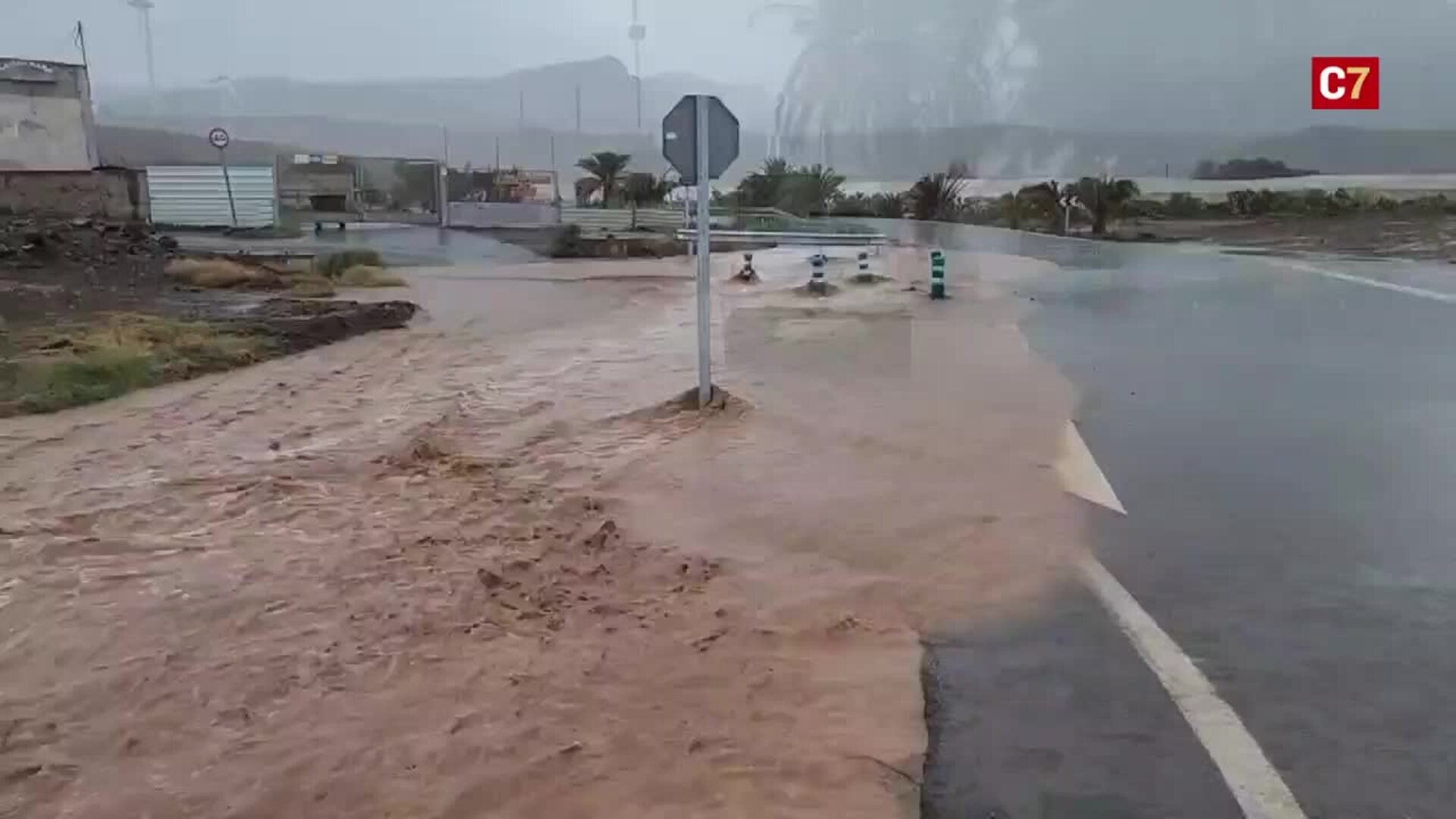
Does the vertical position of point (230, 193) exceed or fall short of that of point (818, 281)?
it exceeds it

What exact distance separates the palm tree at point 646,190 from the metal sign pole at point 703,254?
3765 cm

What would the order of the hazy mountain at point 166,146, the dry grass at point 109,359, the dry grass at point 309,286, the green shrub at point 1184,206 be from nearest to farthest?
the dry grass at point 109,359 < the dry grass at point 309,286 < the green shrub at point 1184,206 < the hazy mountain at point 166,146

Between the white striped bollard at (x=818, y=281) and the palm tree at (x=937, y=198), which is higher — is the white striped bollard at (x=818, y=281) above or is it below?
below

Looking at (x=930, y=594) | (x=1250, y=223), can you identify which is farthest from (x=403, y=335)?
(x=1250, y=223)

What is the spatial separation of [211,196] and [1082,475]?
3634 cm

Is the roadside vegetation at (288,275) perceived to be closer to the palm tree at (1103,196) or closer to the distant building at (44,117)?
the distant building at (44,117)

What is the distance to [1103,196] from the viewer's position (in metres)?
48.1

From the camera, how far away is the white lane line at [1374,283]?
68.7ft

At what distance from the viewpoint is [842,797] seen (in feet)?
13.2

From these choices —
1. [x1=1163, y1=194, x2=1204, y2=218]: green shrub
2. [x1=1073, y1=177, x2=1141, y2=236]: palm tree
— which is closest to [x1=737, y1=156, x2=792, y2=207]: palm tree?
[x1=1073, y1=177, x2=1141, y2=236]: palm tree

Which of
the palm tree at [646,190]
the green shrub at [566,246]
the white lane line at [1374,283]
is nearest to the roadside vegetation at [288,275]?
the green shrub at [566,246]

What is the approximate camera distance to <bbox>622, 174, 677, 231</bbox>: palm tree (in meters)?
48.5

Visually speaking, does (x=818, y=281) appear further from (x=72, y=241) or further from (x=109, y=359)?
(x=72, y=241)

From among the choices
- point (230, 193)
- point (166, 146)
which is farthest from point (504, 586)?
point (166, 146)
